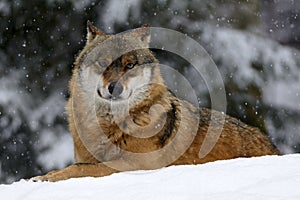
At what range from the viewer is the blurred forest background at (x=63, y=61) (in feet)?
25.7

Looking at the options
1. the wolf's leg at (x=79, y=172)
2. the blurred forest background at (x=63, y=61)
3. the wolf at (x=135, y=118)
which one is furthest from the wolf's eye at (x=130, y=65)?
the blurred forest background at (x=63, y=61)

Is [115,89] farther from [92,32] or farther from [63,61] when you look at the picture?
[63,61]

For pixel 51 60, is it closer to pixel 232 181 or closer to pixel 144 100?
pixel 144 100

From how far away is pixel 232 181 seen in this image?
10.7 ft

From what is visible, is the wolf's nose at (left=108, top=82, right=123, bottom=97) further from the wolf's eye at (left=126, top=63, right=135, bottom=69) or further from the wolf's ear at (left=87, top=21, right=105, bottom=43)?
the wolf's ear at (left=87, top=21, right=105, bottom=43)

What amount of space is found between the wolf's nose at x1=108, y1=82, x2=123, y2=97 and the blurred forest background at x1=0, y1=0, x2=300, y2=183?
2.22 metres

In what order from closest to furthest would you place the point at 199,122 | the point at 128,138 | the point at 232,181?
the point at 232,181 → the point at 128,138 → the point at 199,122

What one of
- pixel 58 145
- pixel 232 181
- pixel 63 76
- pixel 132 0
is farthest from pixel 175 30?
pixel 232 181

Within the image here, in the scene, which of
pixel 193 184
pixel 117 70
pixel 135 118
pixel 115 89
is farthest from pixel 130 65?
pixel 193 184

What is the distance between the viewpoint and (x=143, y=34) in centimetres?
603

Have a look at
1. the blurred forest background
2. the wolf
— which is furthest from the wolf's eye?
the blurred forest background

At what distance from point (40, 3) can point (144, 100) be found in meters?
2.72

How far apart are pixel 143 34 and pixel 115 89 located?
2.14 ft

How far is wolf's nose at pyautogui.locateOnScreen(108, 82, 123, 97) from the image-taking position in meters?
5.64
